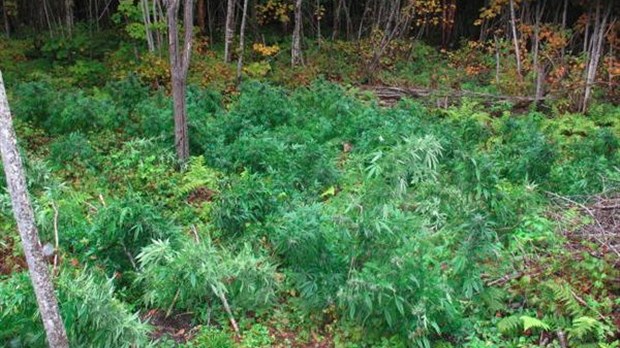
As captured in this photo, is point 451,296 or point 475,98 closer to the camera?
point 451,296

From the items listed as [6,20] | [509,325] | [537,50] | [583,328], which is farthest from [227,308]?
[6,20]

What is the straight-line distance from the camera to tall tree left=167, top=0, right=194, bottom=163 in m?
6.64

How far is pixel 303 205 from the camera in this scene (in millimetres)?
5051

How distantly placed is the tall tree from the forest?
0.08 feet

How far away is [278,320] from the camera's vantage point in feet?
14.1

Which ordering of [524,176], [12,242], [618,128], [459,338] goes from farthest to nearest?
[618,128] → [524,176] → [12,242] → [459,338]

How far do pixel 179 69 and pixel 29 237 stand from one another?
12.8 feet

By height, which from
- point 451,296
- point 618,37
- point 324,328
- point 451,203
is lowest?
point 324,328

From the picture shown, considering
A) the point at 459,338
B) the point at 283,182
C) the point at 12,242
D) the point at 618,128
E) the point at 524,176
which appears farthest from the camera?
the point at 618,128

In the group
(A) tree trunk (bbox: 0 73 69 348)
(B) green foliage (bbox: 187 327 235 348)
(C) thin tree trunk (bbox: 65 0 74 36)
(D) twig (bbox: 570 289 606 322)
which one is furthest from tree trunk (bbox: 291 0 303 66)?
(A) tree trunk (bbox: 0 73 69 348)

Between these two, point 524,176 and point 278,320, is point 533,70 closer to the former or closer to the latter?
point 524,176

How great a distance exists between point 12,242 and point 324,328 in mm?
3002

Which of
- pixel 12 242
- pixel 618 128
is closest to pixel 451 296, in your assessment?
pixel 12 242

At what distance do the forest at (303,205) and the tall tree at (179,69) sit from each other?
0.02 metres
